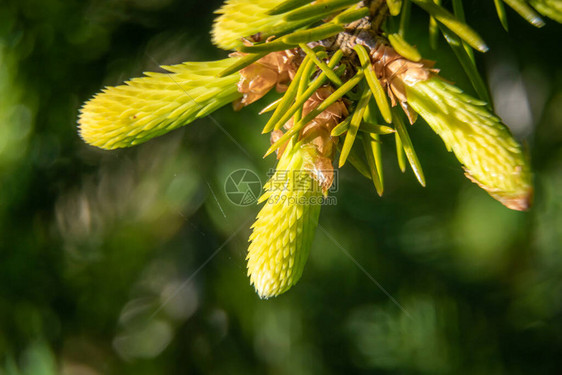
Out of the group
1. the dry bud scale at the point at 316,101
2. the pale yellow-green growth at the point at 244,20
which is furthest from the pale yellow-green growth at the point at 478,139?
the pale yellow-green growth at the point at 244,20

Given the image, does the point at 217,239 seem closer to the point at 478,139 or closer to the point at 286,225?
the point at 286,225

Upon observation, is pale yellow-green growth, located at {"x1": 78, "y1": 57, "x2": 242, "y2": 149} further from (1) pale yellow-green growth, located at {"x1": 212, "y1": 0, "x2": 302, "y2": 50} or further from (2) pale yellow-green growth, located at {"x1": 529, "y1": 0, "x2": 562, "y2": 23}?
(2) pale yellow-green growth, located at {"x1": 529, "y1": 0, "x2": 562, "y2": 23}

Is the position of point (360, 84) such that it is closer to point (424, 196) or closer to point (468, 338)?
point (424, 196)

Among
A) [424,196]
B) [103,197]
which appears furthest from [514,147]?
[103,197]

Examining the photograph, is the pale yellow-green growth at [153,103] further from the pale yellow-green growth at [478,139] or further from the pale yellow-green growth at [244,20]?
the pale yellow-green growth at [478,139]

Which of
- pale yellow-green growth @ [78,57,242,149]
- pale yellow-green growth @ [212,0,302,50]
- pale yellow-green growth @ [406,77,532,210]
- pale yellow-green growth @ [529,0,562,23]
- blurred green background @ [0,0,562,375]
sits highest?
pale yellow-green growth @ [529,0,562,23]

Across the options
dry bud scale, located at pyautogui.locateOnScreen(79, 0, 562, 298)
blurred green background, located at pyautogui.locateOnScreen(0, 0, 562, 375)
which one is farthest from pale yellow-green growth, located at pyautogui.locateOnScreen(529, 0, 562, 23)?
blurred green background, located at pyautogui.locateOnScreen(0, 0, 562, 375)
